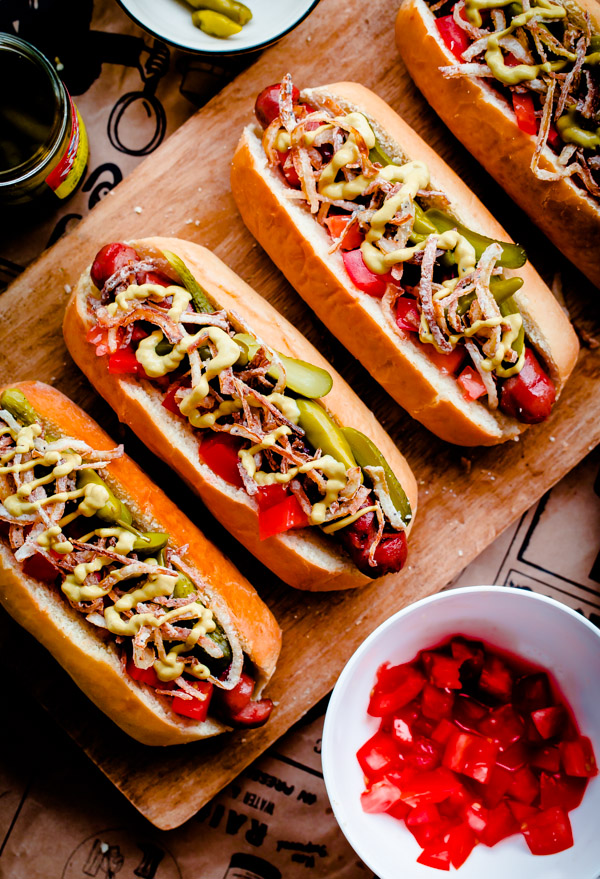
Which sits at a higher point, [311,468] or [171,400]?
[171,400]

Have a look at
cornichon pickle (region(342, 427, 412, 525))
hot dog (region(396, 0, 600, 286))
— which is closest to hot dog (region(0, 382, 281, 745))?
cornichon pickle (region(342, 427, 412, 525))

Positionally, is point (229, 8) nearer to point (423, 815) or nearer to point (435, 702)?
point (435, 702)

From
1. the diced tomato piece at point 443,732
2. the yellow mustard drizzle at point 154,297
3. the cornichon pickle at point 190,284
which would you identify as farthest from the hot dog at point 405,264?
the diced tomato piece at point 443,732

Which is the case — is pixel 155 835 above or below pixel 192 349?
below

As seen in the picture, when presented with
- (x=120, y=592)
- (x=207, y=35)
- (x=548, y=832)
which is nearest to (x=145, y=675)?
(x=120, y=592)

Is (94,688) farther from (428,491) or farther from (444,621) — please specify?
(428,491)

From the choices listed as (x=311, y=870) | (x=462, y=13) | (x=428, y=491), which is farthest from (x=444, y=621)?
(x=462, y=13)
